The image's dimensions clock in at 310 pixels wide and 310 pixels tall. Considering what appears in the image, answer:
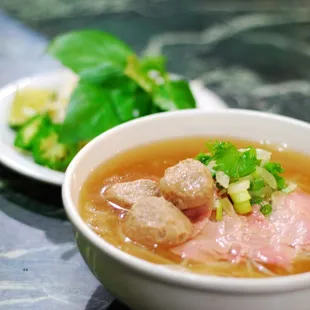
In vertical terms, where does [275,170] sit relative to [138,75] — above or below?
above

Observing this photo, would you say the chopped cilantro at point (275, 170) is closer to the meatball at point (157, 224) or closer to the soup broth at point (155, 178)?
the soup broth at point (155, 178)

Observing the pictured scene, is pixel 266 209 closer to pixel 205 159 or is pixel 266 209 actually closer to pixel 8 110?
pixel 205 159

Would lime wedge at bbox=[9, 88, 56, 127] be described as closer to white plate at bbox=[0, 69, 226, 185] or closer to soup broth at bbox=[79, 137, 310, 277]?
white plate at bbox=[0, 69, 226, 185]

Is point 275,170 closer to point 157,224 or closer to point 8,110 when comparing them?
point 157,224

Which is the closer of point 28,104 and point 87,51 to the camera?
point 87,51

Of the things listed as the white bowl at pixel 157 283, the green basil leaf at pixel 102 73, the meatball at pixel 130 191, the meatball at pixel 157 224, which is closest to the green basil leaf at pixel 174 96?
the green basil leaf at pixel 102 73

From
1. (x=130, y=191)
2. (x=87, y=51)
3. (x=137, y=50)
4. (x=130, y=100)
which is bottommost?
(x=137, y=50)

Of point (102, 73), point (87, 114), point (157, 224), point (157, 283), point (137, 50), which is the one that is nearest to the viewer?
point (157, 283)

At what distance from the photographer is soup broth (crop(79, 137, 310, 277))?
1.16 metres

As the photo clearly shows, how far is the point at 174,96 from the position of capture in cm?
213

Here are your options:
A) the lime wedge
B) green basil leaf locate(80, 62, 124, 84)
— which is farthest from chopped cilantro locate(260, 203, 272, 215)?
the lime wedge

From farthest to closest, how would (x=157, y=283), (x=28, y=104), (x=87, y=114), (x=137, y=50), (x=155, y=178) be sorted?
(x=137, y=50) < (x=28, y=104) < (x=87, y=114) < (x=155, y=178) < (x=157, y=283)

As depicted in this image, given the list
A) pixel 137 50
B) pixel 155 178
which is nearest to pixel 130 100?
pixel 155 178

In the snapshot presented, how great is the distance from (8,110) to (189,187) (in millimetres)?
1337
